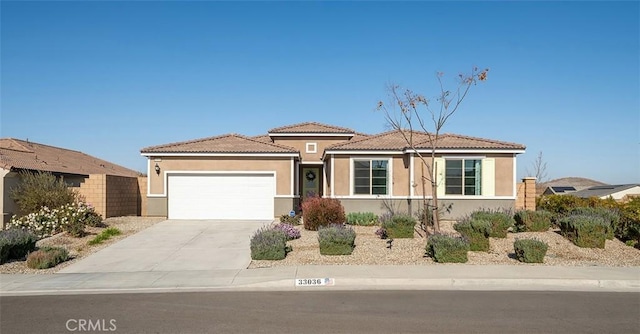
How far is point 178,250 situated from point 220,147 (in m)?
8.01

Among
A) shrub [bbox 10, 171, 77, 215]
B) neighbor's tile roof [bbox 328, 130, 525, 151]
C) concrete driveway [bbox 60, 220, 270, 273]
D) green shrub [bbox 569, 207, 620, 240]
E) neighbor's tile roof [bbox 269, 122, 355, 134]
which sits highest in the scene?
neighbor's tile roof [bbox 269, 122, 355, 134]

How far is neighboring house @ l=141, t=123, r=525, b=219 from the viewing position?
22.2 metres

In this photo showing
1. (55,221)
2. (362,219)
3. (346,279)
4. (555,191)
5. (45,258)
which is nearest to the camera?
(346,279)

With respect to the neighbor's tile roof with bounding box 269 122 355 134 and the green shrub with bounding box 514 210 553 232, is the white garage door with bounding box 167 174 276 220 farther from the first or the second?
the green shrub with bounding box 514 210 553 232

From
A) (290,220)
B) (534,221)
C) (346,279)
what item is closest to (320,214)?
(290,220)

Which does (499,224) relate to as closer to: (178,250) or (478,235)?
(478,235)

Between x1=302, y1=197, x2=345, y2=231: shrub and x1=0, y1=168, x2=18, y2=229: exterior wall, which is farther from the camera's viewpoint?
x1=0, y1=168, x2=18, y2=229: exterior wall

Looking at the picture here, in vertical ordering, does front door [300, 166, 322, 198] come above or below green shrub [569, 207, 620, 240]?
above

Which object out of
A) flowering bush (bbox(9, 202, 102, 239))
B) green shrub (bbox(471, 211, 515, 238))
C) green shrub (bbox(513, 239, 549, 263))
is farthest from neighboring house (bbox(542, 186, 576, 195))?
flowering bush (bbox(9, 202, 102, 239))

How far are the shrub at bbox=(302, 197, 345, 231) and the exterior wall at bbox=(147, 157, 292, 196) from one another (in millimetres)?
4128

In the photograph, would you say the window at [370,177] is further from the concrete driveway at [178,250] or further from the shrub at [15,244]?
the shrub at [15,244]

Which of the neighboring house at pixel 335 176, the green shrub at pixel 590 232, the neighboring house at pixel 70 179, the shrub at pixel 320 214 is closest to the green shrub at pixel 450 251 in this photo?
the green shrub at pixel 590 232

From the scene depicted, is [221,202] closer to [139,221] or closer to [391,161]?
[139,221]

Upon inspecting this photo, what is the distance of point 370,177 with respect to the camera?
2256cm
